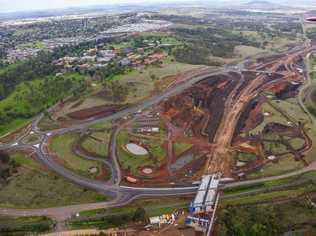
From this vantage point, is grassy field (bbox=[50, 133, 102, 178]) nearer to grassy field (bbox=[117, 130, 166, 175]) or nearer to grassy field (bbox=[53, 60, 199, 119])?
grassy field (bbox=[117, 130, 166, 175])

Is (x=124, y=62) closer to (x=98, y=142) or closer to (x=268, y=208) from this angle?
(x=98, y=142)

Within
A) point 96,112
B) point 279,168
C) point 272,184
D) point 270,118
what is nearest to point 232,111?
point 270,118

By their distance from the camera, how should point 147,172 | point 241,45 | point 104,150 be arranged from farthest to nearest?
1. point 241,45
2. point 104,150
3. point 147,172

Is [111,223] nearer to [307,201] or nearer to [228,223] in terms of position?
[228,223]

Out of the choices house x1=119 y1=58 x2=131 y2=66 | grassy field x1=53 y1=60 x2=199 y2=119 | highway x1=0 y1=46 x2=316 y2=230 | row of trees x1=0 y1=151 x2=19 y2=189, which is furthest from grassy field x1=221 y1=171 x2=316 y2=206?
house x1=119 y1=58 x2=131 y2=66

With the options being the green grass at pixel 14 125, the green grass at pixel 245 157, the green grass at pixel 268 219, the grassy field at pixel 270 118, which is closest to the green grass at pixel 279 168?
the green grass at pixel 245 157

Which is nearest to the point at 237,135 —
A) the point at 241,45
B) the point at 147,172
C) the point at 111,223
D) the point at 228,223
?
the point at 147,172
